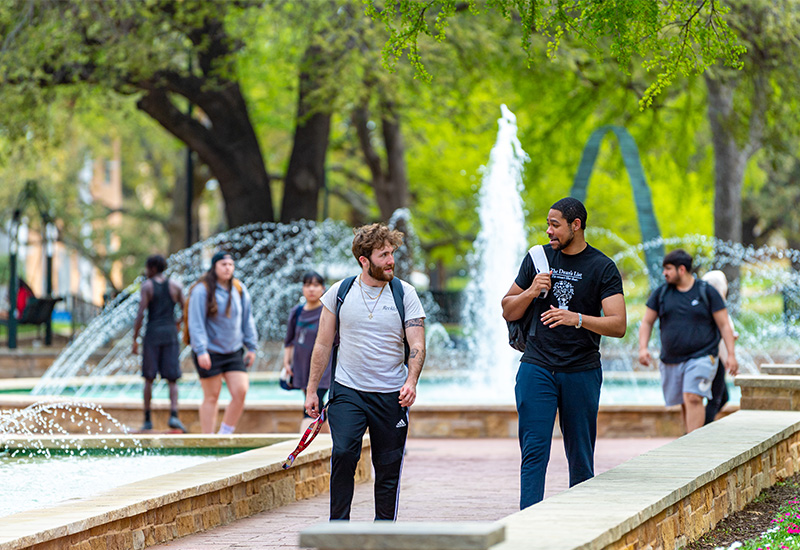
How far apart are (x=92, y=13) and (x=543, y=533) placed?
15084 millimetres

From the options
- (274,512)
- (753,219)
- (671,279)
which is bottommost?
(274,512)

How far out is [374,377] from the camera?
19.6 ft

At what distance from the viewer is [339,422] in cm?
594

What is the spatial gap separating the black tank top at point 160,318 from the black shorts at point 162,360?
6 centimetres

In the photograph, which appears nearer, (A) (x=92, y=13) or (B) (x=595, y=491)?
(B) (x=595, y=491)

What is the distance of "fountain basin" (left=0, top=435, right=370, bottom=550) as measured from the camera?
5441 millimetres

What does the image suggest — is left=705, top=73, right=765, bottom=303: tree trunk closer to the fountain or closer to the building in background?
the fountain

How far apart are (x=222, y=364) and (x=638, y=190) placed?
9013 millimetres

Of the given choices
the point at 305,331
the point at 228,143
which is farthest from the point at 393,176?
the point at 305,331

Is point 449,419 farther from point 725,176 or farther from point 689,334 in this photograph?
point 725,176

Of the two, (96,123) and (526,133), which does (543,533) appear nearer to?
(526,133)

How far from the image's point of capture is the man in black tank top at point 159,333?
1156 centimetres

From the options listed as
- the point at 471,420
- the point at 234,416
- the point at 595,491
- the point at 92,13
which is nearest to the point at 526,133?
the point at 92,13

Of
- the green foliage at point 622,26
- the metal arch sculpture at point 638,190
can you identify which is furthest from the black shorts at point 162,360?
the metal arch sculpture at point 638,190
